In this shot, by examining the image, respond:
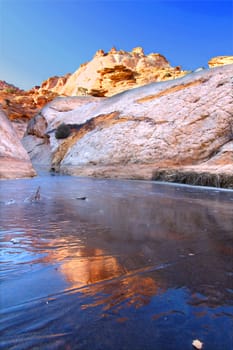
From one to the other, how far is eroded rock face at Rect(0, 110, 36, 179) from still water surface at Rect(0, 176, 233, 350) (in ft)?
16.6

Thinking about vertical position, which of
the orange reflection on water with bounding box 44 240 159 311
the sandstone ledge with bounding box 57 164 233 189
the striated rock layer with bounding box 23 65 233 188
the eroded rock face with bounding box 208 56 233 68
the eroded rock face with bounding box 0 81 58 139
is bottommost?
the orange reflection on water with bounding box 44 240 159 311

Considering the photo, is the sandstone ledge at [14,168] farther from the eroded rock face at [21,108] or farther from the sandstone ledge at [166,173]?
the eroded rock face at [21,108]

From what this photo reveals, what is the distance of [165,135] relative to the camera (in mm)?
10422

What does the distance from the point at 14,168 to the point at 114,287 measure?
667 cm

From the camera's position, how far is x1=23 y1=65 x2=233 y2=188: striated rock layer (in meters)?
8.77

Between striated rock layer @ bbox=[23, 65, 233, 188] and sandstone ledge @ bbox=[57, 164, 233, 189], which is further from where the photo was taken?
striated rock layer @ bbox=[23, 65, 233, 188]

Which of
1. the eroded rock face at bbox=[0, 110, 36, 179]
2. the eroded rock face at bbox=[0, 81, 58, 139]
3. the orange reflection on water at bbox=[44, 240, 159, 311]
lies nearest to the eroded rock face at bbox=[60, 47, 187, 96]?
the eroded rock face at bbox=[0, 81, 58, 139]

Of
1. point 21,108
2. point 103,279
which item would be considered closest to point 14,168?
point 103,279

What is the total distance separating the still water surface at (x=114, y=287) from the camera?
2.61 ft

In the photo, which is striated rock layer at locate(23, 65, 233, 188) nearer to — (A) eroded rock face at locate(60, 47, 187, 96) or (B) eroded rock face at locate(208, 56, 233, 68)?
(A) eroded rock face at locate(60, 47, 187, 96)

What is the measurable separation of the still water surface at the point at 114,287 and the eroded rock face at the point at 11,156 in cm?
506

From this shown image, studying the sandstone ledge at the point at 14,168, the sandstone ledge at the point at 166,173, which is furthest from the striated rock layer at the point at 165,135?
the sandstone ledge at the point at 14,168

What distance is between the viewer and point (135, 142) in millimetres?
11039

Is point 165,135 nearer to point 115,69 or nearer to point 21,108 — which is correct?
point 115,69
